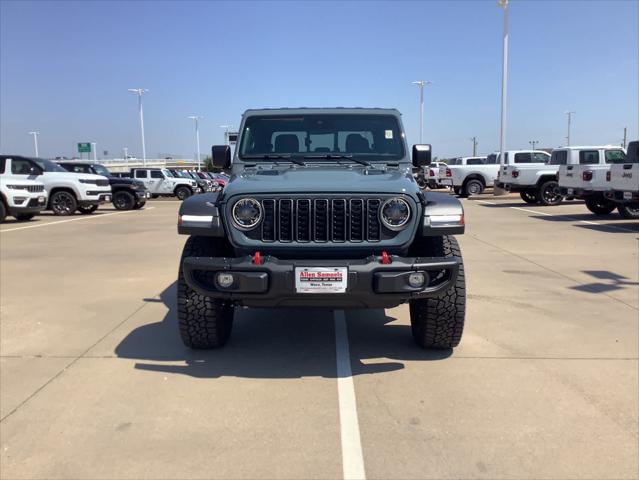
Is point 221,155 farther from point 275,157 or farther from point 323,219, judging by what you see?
point 323,219

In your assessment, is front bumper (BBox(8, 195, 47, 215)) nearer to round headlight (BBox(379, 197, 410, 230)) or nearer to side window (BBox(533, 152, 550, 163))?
round headlight (BBox(379, 197, 410, 230))

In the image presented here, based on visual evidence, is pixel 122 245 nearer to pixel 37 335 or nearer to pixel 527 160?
pixel 37 335

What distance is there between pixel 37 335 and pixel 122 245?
6.16 m

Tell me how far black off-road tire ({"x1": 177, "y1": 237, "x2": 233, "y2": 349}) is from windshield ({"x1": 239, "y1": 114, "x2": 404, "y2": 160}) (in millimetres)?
1448

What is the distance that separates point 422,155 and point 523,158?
18409 millimetres

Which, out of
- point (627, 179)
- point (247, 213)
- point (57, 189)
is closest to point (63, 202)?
point (57, 189)

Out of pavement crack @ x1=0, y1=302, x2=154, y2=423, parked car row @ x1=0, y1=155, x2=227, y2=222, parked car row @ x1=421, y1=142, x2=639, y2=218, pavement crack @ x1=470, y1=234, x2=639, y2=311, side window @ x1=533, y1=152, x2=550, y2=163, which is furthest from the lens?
side window @ x1=533, y1=152, x2=550, y2=163

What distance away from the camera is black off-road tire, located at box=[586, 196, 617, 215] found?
1584cm

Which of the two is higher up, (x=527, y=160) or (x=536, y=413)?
(x=527, y=160)

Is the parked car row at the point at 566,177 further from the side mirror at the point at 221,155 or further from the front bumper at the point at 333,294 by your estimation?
the front bumper at the point at 333,294

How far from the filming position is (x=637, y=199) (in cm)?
1275

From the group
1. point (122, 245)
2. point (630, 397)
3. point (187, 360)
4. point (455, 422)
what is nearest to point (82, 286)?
point (187, 360)

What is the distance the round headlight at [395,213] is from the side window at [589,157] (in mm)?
15688

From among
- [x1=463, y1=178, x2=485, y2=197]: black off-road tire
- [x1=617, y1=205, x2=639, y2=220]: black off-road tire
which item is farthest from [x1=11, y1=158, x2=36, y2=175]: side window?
[x1=463, y1=178, x2=485, y2=197]: black off-road tire
